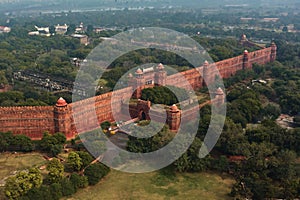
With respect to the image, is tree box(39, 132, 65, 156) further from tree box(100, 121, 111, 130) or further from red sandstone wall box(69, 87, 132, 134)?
tree box(100, 121, 111, 130)

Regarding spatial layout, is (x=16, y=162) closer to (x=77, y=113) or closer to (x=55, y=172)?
(x=55, y=172)

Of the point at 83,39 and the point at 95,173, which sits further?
the point at 83,39

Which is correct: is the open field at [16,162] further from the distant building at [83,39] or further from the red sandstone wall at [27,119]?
the distant building at [83,39]

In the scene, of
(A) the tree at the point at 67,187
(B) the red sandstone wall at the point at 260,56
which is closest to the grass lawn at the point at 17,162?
(A) the tree at the point at 67,187

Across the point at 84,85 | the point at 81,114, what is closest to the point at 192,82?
the point at 84,85

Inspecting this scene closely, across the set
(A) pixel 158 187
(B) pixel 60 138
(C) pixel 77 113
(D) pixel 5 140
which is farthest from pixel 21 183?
(C) pixel 77 113

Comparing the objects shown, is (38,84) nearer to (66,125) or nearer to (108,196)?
(66,125)
